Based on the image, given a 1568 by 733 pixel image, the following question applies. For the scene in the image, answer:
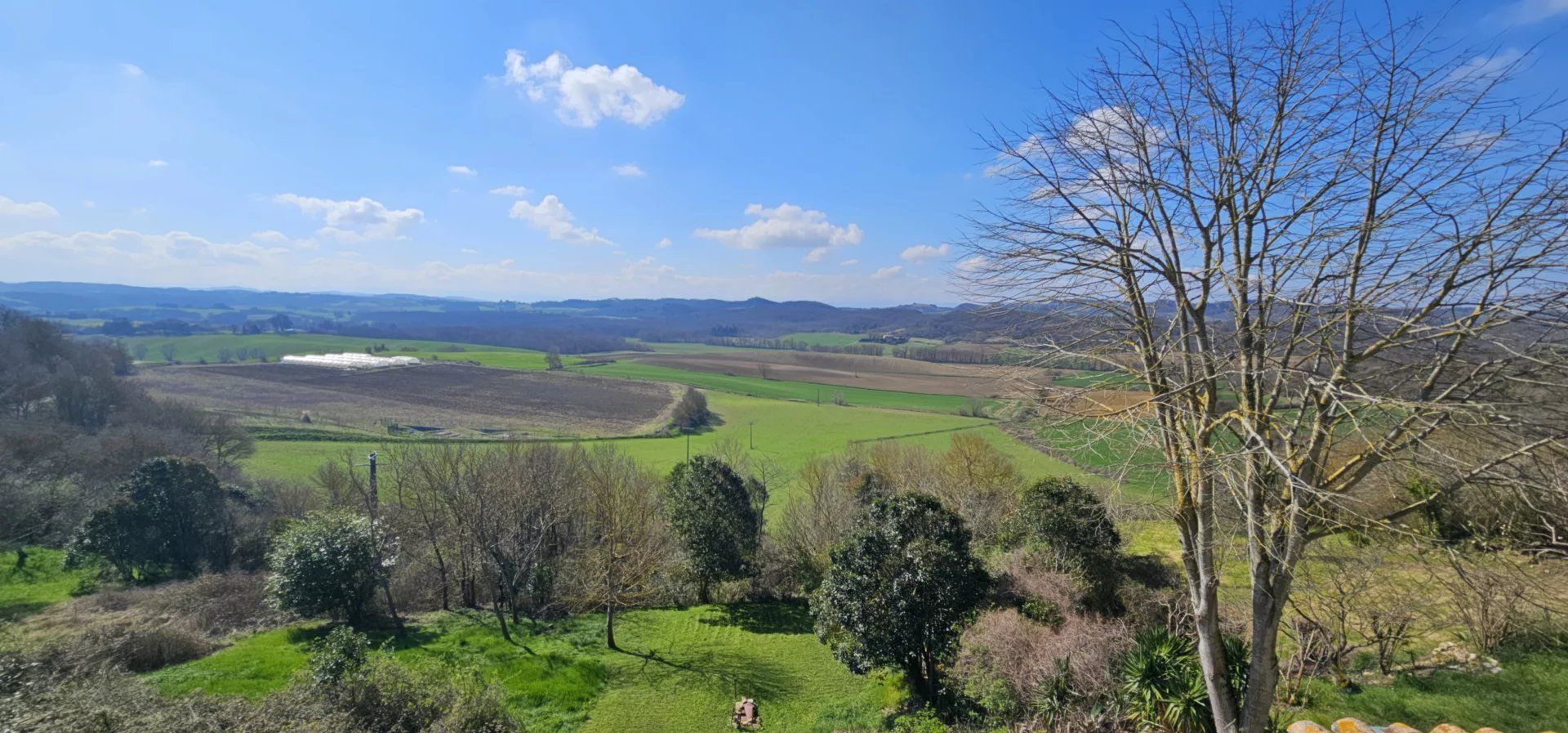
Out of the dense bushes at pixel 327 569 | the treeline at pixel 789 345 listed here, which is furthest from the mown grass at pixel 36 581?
the treeline at pixel 789 345

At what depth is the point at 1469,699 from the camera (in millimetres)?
9125

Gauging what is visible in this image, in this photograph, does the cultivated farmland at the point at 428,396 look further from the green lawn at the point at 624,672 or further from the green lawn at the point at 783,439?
the green lawn at the point at 624,672

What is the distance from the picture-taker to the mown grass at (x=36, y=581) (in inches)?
638

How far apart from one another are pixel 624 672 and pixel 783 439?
3241cm

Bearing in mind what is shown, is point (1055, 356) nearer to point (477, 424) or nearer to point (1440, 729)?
point (1440, 729)

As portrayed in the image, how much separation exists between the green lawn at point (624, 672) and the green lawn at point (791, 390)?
43.3m

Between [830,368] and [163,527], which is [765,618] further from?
[830,368]

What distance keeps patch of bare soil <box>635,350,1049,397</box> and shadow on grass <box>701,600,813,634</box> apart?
95.8ft

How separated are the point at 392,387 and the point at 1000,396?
242ft

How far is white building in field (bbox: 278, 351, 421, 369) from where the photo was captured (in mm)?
78606

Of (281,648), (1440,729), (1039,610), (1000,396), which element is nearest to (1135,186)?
(1000,396)

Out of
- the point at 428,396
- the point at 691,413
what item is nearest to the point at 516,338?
the point at 428,396

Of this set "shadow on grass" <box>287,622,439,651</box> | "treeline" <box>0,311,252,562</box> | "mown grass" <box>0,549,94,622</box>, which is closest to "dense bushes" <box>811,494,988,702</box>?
"shadow on grass" <box>287,622,439,651</box>

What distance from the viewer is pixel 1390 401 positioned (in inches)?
155
